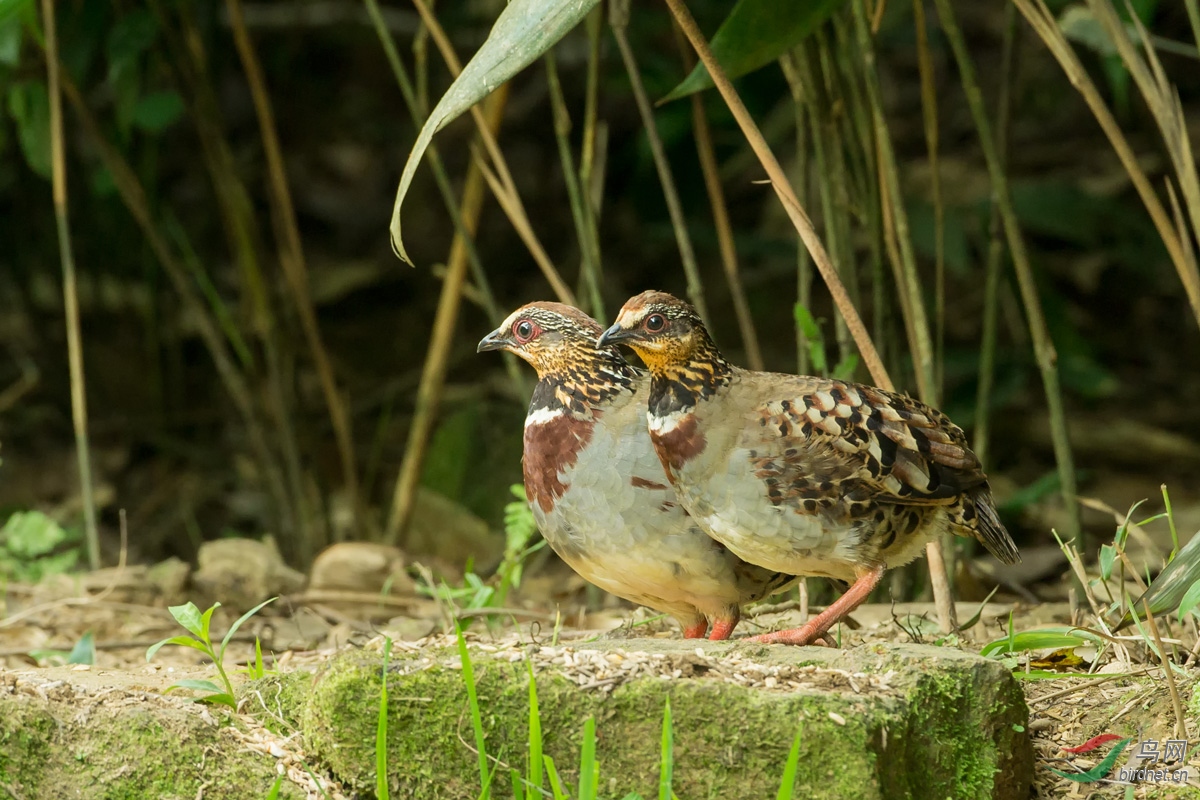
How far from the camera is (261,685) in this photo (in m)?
2.52

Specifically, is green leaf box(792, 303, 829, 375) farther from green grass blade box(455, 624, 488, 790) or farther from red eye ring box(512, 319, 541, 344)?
green grass blade box(455, 624, 488, 790)

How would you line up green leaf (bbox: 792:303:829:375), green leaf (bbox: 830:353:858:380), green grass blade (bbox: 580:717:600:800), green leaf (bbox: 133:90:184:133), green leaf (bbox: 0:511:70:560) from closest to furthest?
1. green grass blade (bbox: 580:717:600:800)
2. green leaf (bbox: 792:303:829:375)
3. green leaf (bbox: 830:353:858:380)
4. green leaf (bbox: 0:511:70:560)
5. green leaf (bbox: 133:90:184:133)

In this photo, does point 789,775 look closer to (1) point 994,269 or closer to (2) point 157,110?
(1) point 994,269

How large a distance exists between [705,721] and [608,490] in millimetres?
857

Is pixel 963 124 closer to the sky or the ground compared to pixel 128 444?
closer to the sky

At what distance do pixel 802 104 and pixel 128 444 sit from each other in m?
4.57

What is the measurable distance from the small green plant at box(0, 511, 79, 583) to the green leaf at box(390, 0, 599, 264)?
2.63 meters

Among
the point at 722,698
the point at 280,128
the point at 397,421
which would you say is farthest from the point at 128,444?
the point at 722,698

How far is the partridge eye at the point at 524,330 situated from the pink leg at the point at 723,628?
0.75 meters

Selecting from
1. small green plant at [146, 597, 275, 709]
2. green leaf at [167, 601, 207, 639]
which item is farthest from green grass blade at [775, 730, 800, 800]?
green leaf at [167, 601, 207, 639]

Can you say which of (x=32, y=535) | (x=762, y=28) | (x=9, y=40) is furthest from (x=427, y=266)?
(x=762, y=28)

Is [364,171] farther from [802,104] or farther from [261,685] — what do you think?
[261,685]

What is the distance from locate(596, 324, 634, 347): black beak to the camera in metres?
2.83

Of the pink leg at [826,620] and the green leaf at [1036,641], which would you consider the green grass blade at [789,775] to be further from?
Answer: the green leaf at [1036,641]
